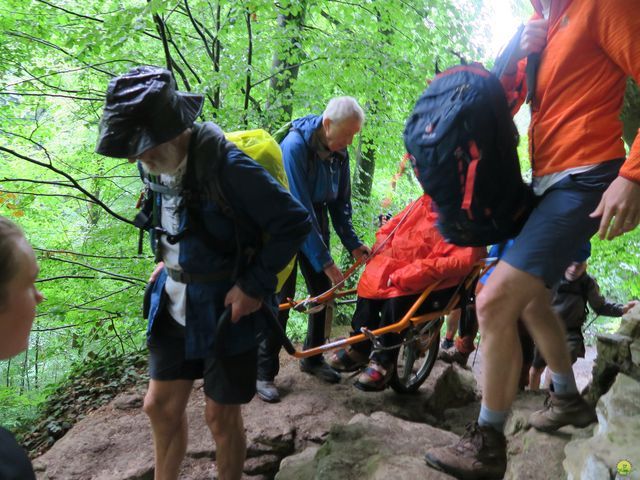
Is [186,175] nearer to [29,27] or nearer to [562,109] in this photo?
[562,109]

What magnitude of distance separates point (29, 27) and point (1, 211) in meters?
3.22

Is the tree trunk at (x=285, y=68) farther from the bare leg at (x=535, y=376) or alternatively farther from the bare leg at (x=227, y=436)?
the bare leg at (x=227, y=436)

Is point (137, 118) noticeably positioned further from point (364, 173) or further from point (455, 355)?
point (364, 173)

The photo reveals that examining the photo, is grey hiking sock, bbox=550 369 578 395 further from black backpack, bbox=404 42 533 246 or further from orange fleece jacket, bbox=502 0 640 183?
orange fleece jacket, bbox=502 0 640 183

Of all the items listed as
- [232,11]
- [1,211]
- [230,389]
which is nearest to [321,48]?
[232,11]

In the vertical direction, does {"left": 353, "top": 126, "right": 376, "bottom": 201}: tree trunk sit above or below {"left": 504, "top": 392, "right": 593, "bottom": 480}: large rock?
above

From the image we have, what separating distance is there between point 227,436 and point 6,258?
159 cm

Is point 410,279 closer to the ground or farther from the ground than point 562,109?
closer to the ground

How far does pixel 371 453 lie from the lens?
8.78 feet

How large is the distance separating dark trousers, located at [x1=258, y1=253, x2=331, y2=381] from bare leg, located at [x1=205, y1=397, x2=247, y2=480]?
1346mm

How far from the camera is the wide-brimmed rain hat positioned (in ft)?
6.13

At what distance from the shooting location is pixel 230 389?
2.21 metres

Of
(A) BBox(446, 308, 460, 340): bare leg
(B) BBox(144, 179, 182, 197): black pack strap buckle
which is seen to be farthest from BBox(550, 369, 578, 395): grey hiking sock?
(A) BBox(446, 308, 460, 340): bare leg

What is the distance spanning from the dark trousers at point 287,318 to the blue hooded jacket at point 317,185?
0.25 metres
